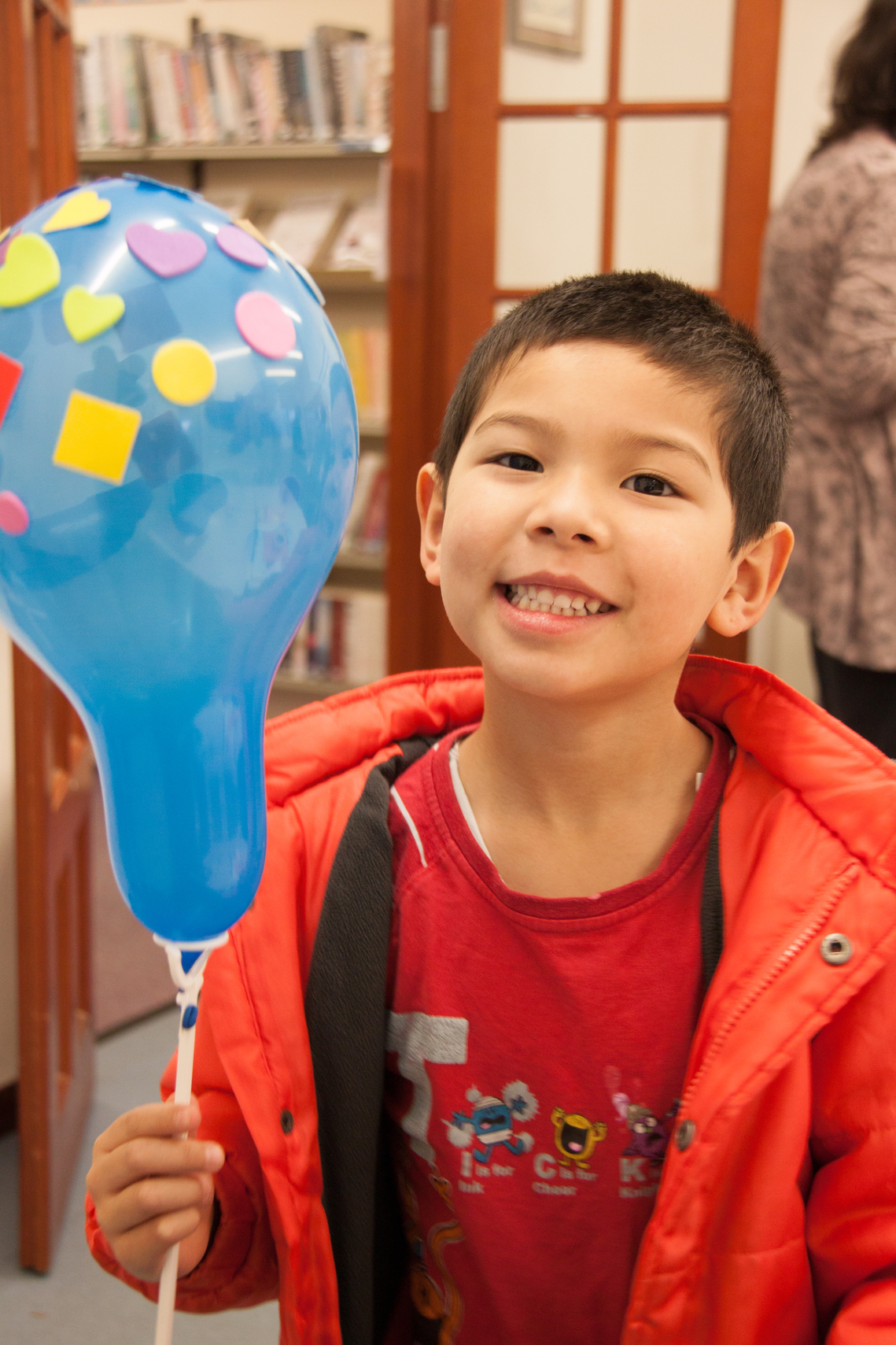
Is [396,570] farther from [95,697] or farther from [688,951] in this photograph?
[95,697]

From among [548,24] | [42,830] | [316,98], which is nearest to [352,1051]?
[42,830]

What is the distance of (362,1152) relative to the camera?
0.86m

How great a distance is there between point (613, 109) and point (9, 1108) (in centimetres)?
211

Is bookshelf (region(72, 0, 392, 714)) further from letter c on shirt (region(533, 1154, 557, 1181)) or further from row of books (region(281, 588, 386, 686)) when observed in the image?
letter c on shirt (region(533, 1154, 557, 1181))

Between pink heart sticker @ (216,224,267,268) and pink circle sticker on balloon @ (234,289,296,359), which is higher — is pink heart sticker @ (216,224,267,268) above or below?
above

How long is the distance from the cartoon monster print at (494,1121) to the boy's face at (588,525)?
0.32 m

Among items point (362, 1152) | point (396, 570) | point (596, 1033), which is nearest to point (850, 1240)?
point (596, 1033)

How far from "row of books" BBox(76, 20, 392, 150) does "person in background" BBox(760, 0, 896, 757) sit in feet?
7.47

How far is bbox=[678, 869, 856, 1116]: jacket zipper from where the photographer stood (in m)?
0.75

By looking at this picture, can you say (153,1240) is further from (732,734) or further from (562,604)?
(732,734)

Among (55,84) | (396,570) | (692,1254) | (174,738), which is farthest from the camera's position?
(396,570)

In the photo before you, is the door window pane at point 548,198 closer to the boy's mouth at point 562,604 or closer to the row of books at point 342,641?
the boy's mouth at point 562,604

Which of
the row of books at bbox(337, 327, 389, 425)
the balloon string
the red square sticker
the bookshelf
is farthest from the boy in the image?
the row of books at bbox(337, 327, 389, 425)

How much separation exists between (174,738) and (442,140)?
1.97 meters
